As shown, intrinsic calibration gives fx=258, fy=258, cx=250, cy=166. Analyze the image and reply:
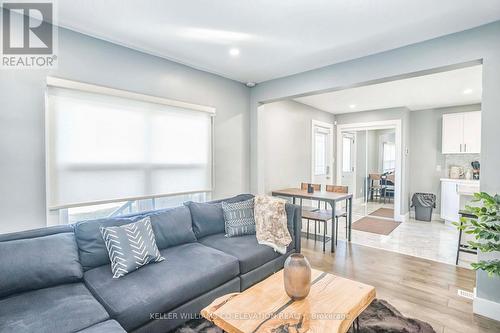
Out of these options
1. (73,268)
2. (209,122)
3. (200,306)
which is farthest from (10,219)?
(209,122)

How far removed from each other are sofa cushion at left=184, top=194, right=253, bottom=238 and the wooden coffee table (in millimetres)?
1203

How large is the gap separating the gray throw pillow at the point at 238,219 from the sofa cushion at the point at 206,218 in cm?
8

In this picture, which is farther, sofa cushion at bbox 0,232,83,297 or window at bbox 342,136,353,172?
window at bbox 342,136,353,172

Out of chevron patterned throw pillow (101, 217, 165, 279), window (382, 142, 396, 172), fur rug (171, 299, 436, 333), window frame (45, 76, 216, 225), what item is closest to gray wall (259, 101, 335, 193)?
window frame (45, 76, 216, 225)

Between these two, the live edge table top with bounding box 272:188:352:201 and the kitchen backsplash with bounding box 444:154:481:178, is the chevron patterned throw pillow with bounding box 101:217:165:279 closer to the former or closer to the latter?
the live edge table top with bounding box 272:188:352:201

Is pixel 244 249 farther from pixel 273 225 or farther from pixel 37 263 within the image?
pixel 37 263

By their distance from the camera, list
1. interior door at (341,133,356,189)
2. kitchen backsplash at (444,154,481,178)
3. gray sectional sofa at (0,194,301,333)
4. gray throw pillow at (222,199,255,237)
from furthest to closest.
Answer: interior door at (341,133,356,189)
kitchen backsplash at (444,154,481,178)
gray throw pillow at (222,199,255,237)
gray sectional sofa at (0,194,301,333)

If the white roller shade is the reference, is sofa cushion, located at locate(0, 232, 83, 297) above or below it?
below

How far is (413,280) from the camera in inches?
112

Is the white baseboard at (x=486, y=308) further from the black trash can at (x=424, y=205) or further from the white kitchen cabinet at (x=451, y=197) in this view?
the black trash can at (x=424, y=205)

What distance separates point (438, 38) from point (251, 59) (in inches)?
76.0

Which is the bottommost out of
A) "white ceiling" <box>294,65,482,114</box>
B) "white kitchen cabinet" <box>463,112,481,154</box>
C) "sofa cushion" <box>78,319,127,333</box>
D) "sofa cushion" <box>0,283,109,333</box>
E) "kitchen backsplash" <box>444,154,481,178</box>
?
"sofa cushion" <box>78,319,127,333</box>

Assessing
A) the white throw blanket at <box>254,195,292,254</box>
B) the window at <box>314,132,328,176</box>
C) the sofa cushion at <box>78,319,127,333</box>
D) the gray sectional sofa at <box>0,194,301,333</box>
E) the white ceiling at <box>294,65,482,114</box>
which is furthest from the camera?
the window at <box>314,132,328,176</box>

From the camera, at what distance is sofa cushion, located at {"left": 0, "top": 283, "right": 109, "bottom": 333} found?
4.57 ft
